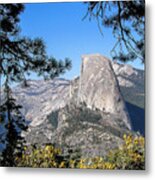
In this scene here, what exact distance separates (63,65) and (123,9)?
0.54m

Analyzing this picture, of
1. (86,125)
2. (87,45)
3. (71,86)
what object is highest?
(87,45)

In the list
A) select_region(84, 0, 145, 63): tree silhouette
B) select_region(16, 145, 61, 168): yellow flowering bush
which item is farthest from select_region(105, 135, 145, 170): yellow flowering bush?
select_region(84, 0, 145, 63): tree silhouette

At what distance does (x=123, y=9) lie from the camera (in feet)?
13.2

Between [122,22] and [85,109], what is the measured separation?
2.06 feet

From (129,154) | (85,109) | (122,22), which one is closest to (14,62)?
(85,109)

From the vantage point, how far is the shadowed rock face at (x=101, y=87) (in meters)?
4.04

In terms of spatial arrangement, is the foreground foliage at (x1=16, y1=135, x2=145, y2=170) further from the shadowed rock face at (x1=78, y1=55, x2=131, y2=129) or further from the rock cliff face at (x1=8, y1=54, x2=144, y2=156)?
the shadowed rock face at (x1=78, y1=55, x2=131, y2=129)

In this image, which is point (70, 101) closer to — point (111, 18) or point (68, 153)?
point (68, 153)

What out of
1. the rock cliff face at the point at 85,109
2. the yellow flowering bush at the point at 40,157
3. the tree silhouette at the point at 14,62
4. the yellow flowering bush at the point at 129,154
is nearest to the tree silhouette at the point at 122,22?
the rock cliff face at the point at 85,109

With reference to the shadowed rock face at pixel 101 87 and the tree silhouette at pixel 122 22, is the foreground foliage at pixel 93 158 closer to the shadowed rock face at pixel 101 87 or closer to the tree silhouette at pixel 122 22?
the shadowed rock face at pixel 101 87

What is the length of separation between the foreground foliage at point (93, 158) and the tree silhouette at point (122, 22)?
0.55 meters

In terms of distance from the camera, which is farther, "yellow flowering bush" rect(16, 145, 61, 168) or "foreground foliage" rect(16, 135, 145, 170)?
"yellow flowering bush" rect(16, 145, 61, 168)

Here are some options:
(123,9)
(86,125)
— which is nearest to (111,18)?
(123,9)

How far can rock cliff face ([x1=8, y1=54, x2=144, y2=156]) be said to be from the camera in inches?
159
